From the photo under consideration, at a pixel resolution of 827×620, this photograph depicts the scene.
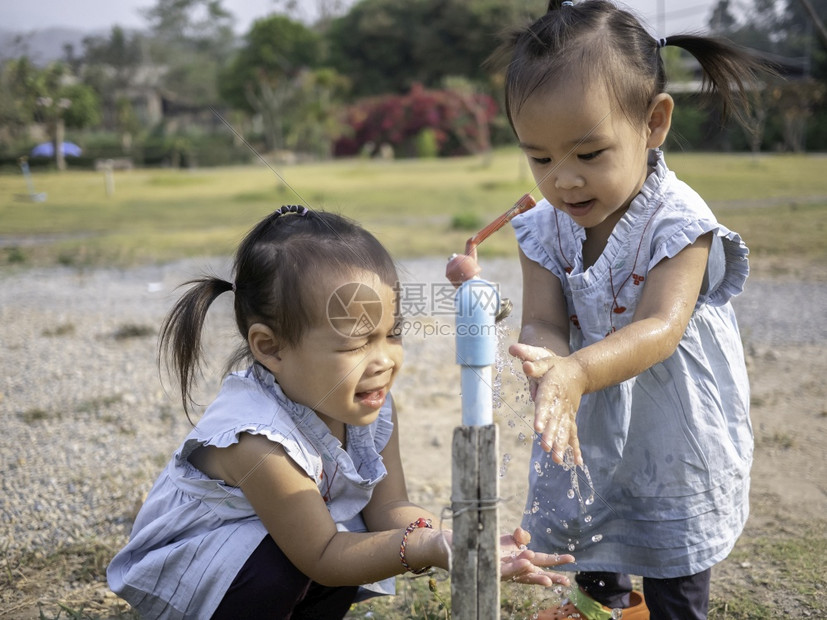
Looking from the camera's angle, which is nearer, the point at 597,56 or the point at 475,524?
the point at 475,524

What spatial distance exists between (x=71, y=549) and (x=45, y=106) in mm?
14528

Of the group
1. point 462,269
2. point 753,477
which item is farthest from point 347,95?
point 462,269

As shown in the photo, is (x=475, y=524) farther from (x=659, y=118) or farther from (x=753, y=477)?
(x=753, y=477)

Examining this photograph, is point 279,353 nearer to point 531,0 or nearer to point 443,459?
point 443,459

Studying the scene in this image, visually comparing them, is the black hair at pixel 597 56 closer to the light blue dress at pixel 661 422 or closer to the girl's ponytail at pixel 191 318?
the light blue dress at pixel 661 422

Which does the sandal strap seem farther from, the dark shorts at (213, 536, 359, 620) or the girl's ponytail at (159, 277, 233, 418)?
the girl's ponytail at (159, 277, 233, 418)

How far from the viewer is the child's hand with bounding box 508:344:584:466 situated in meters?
1.38

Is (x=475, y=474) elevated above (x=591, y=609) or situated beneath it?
elevated above

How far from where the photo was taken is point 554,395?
1432 mm

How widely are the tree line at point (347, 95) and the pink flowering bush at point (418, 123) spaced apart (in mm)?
53

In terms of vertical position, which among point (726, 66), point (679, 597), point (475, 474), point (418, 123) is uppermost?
point (418, 123)

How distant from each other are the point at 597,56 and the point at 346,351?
2.91ft

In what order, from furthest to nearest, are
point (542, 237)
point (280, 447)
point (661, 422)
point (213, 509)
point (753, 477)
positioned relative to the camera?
point (753, 477)
point (542, 237)
point (661, 422)
point (213, 509)
point (280, 447)

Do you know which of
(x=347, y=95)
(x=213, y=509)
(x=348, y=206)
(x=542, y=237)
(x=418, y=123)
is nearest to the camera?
(x=213, y=509)
